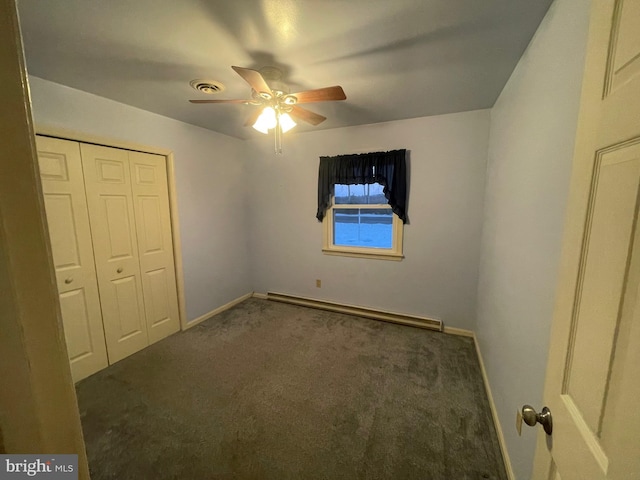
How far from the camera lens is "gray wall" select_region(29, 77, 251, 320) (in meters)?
1.98

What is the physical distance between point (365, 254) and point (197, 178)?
2228 millimetres

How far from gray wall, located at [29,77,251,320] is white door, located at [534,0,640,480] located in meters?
2.97

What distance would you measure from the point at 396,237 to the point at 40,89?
330cm

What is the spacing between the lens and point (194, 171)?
295cm

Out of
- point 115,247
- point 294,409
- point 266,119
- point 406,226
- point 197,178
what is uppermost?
point 266,119

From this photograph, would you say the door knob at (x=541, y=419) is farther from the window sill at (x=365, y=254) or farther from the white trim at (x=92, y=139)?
the white trim at (x=92, y=139)

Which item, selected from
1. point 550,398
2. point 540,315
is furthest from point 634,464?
point 540,315

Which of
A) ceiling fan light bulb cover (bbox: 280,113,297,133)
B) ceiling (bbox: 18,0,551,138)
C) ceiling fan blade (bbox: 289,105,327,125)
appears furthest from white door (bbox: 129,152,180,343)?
ceiling fan blade (bbox: 289,105,327,125)

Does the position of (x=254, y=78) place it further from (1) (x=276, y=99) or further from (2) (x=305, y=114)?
(2) (x=305, y=114)

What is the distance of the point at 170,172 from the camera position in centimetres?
270

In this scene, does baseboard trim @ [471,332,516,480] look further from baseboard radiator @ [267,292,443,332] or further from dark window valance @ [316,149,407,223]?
dark window valance @ [316,149,407,223]

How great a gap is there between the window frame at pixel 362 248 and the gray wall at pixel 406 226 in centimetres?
8

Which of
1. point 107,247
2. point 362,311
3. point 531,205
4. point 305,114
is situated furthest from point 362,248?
point 107,247

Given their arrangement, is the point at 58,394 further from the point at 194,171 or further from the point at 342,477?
the point at 194,171
